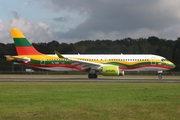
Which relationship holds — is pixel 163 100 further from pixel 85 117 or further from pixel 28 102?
pixel 28 102

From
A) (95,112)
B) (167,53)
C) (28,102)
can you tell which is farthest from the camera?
(167,53)

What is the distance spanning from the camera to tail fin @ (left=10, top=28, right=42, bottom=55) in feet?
155

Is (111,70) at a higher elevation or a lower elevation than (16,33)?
lower

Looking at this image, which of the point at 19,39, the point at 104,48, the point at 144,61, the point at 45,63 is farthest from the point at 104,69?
the point at 104,48

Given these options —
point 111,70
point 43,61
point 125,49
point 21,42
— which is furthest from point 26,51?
point 125,49

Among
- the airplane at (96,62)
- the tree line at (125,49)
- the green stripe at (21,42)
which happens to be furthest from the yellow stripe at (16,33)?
the tree line at (125,49)

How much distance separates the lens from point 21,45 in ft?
156

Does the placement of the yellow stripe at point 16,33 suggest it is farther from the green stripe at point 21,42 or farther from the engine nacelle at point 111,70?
the engine nacelle at point 111,70

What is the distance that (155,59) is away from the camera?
4434cm

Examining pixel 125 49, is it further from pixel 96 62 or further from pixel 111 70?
pixel 111 70

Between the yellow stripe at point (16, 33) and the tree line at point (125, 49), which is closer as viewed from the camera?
the yellow stripe at point (16, 33)

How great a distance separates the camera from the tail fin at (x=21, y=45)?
47.2m

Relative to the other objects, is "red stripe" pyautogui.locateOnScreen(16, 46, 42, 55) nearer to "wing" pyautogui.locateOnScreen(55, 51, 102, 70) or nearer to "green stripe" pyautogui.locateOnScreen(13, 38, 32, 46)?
"green stripe" pyautogui.locateOnScreen(13, 38, 32, 46)

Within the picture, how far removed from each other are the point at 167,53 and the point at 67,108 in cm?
8615
